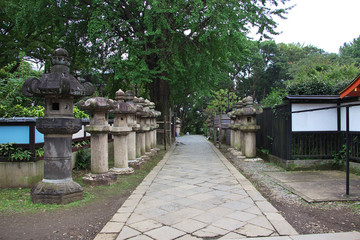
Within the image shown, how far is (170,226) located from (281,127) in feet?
16.7

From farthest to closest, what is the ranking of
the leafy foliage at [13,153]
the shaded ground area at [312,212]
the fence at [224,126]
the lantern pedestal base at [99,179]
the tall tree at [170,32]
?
1. the fence at [224,126]
2. the tall tree at [170,32]
3. the lantern pedestal base at [99,179]
4. the leafy foliage at [13,153]
5. the shaded ground area at [312,212]

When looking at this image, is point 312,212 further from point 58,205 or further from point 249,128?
point 249,128

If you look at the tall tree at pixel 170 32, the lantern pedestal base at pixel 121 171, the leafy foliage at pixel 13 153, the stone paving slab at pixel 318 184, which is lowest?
the stone paving slab at pixel 318 184

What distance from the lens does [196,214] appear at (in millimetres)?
3545

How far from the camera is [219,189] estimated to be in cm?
499

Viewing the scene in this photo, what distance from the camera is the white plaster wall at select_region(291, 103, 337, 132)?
6770 mm

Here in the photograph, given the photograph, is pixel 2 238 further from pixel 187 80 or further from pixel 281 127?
pixel 187 80

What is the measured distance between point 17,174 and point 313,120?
253 inches

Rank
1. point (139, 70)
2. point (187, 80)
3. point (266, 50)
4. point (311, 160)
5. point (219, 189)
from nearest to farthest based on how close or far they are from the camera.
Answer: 1. point (219, 189)
2. point (311, 160)
3. point (139, 70)
4. point (187, 80)
5. point (266, 50)

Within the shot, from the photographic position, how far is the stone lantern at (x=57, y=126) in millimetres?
3908

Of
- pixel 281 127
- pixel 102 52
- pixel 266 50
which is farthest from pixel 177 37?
pixel 266 50

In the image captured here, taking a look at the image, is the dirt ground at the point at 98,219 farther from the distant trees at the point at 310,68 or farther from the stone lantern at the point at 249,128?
the stone lantern at the point at 249,128

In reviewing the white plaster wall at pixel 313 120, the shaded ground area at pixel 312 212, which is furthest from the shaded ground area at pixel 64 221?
the white plaster wall at pixel 313 120

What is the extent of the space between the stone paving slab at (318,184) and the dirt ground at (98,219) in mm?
256
